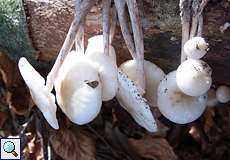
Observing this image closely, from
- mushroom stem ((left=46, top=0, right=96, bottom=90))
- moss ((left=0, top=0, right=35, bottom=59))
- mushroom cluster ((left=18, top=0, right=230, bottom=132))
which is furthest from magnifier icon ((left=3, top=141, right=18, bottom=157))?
mushroom stem ((left=46, top=0, right=96, bottom=90))

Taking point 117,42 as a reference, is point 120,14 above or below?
above

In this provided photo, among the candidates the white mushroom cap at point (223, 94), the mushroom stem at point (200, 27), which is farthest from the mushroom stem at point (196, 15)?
the white mushroom cap at point (223, 94)

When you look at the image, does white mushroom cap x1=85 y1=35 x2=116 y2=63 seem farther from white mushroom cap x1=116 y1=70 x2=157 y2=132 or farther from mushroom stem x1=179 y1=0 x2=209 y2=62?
mushroom stem x1=179 y1=0 x2=209 y2=62

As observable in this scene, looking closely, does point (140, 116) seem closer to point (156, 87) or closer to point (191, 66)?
point (156, 87)

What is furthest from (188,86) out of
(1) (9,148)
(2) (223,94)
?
(1) (9,148)

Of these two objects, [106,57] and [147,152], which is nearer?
[106,57]

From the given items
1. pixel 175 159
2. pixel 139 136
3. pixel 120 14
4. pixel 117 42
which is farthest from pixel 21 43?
pixel 175 159
